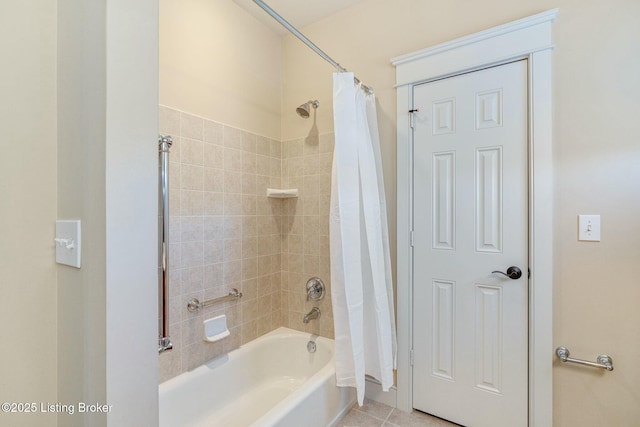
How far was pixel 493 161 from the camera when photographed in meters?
1.58

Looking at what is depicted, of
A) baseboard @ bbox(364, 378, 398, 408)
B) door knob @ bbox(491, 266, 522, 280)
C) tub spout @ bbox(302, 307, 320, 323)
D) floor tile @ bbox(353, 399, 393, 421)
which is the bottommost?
floor tile @ bbox(353, 399, 393, 421)

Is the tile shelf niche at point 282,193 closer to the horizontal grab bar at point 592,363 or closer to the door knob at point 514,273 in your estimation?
the door knob at point 514,273

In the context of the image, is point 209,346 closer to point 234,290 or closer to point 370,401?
point 234,290

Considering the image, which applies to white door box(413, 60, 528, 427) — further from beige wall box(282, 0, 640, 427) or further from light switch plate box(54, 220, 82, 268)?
light switch plate box(54, 220, 82, 268)

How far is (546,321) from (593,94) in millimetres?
1146

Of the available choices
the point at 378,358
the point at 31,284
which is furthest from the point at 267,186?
the point at 31,284

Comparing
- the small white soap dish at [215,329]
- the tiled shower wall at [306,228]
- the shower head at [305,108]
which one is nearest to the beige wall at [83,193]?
the small white soap dish at [215,329]

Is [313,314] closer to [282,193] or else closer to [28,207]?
[282,193]

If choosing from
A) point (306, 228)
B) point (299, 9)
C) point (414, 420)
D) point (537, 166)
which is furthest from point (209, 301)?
point (299, 9)

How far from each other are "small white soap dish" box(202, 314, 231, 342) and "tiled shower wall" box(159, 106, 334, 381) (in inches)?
1.3

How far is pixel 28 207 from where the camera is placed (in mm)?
723

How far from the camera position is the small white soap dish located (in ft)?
5.59

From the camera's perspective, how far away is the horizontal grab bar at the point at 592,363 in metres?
1.32

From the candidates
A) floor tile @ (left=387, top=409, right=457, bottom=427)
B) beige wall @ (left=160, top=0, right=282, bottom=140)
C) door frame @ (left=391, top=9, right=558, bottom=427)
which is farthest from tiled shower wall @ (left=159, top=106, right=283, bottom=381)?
door frame @ (left=391, top=9, right=558, bottom=427)
